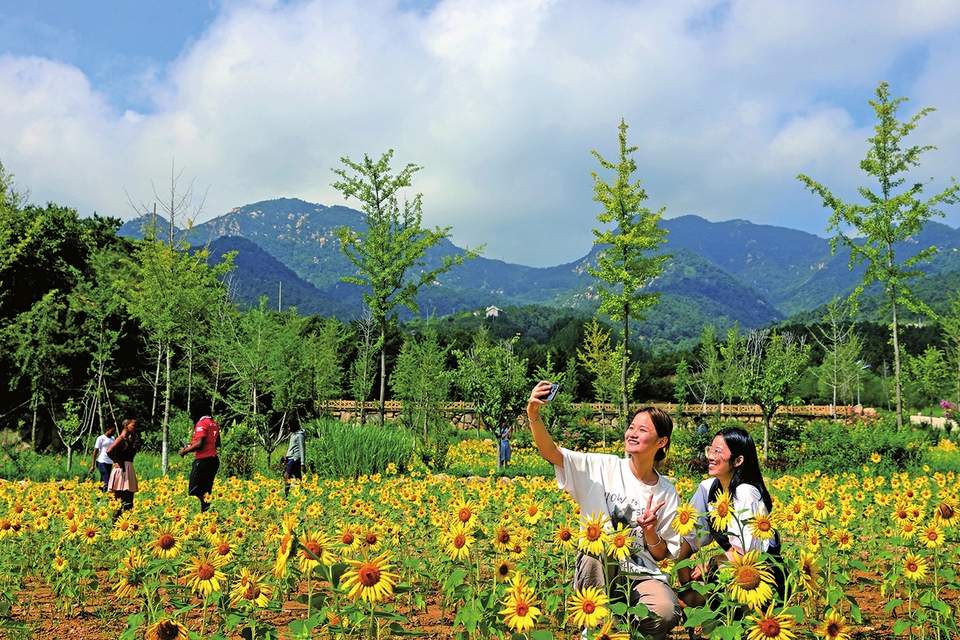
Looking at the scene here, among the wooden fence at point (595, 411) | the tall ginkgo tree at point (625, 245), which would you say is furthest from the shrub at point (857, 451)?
the wooden fence at point (595, 411)

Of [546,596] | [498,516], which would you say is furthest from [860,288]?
[546,596]

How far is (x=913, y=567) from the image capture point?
3.52 m

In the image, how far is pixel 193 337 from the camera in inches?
600

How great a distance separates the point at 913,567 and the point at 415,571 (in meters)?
2.90

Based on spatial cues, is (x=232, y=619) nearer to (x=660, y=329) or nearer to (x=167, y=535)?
(x=167, y=535)

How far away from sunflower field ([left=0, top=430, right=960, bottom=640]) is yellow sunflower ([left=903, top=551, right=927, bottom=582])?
0.07ft

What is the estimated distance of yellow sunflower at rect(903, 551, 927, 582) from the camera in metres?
3.42

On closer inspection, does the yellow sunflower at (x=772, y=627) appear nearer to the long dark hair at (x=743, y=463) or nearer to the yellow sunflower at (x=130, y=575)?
the long dark hair at (x=743, y=463)

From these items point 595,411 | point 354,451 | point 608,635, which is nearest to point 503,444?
point 354,451

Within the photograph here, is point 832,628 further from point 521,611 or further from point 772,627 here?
point 521,611

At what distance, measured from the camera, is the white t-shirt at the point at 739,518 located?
121 inches

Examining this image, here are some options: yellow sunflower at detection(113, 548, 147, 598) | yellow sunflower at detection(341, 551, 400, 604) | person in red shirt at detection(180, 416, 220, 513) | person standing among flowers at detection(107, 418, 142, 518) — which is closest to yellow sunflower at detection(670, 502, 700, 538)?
yellow sunflower at detection(341, 551, 400, 604)

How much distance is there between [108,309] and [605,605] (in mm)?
14002

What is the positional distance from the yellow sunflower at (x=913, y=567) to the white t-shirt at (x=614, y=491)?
1.23 metres
